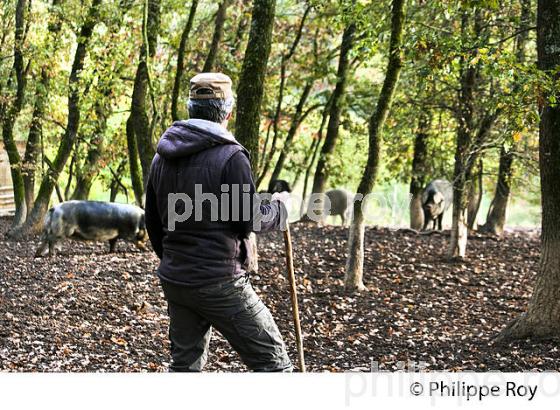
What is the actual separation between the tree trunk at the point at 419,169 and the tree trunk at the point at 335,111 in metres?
1.86

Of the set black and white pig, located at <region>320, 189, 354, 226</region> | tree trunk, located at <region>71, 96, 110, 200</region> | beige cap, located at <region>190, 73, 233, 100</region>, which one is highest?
tree trunk, located at <region>71, 96, 110, 200</region>

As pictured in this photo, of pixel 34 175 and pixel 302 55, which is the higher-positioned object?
pixel 302 55

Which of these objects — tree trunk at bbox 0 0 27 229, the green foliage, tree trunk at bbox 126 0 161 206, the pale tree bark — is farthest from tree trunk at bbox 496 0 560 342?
the pale tree bark

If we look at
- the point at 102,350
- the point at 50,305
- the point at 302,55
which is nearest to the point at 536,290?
the point at 102,350

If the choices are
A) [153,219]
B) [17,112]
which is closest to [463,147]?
[17,112]

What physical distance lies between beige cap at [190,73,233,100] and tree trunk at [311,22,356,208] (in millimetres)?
12869

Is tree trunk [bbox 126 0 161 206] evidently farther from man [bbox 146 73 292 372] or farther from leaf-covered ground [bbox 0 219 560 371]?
man [bbox 146 73 292 372]

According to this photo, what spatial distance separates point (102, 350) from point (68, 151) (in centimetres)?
894

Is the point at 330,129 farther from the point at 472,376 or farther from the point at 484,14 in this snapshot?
the point at 472,376

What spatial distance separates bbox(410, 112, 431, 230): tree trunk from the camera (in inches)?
650

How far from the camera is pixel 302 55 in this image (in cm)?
2056

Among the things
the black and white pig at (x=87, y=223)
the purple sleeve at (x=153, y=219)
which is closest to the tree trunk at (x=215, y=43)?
the black and white pig at (x=87, y=223)

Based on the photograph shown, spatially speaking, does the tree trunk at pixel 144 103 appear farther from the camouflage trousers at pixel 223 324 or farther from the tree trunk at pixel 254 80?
the camouflage trousers at pixel 223 324

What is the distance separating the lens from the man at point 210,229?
175 inches
